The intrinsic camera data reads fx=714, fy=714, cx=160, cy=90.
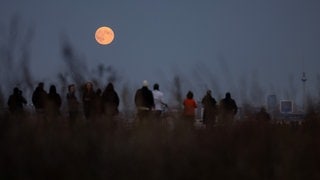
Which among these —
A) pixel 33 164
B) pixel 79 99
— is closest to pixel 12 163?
pixel 33 164

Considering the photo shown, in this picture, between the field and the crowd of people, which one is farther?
the crowd of people

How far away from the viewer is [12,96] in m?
16.4

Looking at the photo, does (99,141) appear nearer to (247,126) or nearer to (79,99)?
(247,126)

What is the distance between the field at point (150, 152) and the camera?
9.39 m

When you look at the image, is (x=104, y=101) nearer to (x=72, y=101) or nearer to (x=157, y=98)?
(x=72, y=101)

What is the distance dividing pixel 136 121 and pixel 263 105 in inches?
105

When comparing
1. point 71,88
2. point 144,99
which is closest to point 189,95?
point 144,99

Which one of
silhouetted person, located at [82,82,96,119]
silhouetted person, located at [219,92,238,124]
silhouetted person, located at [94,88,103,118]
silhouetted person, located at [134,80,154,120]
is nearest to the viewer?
silhouetted person, located at [219,92,238,124]

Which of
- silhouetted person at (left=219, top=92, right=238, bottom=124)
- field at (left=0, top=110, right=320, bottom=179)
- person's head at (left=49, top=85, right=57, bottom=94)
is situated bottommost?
field at (left=0, top=110, right=320, bottom=179)

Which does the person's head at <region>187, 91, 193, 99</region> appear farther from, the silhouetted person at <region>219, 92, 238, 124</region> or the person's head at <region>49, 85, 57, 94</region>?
the person's head at <region>49, 85, 57, 94</region>

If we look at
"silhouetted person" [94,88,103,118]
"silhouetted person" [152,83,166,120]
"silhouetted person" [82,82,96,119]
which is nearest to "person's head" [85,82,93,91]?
"silhouetted person" [82,82,96,119]

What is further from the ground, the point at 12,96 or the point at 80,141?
the point at 12,96

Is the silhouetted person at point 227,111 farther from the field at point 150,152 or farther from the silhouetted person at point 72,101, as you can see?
the silhouetted person at point 72,101

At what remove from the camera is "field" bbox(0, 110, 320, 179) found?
9391 mm
